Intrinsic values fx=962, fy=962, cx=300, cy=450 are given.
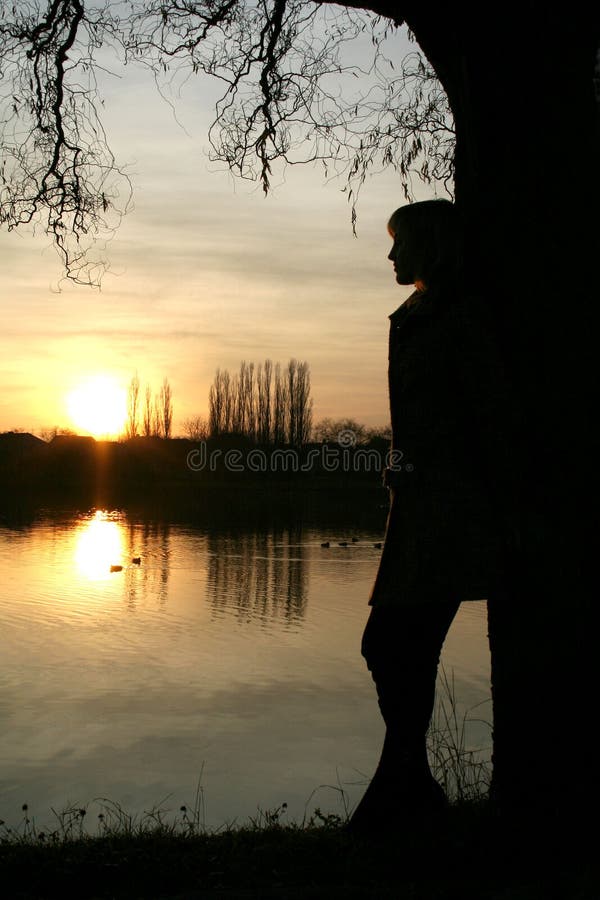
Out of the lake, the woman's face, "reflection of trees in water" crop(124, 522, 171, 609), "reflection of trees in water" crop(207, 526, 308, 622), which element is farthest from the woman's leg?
"reflection of trees in water" crop(124, 522, 171, 609)

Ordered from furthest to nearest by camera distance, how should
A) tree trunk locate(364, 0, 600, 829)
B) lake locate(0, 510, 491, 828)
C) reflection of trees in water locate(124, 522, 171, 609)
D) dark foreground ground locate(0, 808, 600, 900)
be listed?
reflection of trees in water locate(124, 522, 171, 609) < lake locate(0, 510, 491, 828) < tree trunk locate(364, 0, 600, 829) < dark foreground ground locate(0, 808, 600, 900)

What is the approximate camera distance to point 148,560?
25.6 m

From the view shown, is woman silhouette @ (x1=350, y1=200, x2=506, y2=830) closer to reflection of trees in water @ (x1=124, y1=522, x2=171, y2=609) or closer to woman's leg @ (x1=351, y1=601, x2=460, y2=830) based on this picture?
woman's leg @ (x1=351, y1=601, x2=460, y2=830)

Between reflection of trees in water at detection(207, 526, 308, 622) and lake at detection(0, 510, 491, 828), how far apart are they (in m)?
0.08

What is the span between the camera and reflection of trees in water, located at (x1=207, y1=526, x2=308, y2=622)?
691 inches

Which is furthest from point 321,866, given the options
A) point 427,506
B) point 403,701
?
point 427,506

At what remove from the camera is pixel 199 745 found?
875cm

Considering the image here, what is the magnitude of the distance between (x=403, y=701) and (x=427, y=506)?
0.65 meters

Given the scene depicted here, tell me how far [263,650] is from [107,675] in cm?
257

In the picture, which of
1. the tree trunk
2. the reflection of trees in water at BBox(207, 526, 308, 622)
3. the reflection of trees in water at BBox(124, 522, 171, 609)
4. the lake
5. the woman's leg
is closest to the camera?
the tree trunk

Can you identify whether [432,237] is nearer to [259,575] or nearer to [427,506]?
[427,506]

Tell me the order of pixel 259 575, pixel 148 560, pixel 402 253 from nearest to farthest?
pixel 402 253, pixel 259 575, pixel 148 560

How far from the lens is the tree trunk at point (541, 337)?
118 inches

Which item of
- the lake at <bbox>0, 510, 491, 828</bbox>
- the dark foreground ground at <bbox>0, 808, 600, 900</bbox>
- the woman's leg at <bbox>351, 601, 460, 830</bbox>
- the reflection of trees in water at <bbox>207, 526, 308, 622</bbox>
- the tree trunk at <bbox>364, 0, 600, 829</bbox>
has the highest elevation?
the tree trunk at <bbox>364, 0, 600, 829</bbox>
